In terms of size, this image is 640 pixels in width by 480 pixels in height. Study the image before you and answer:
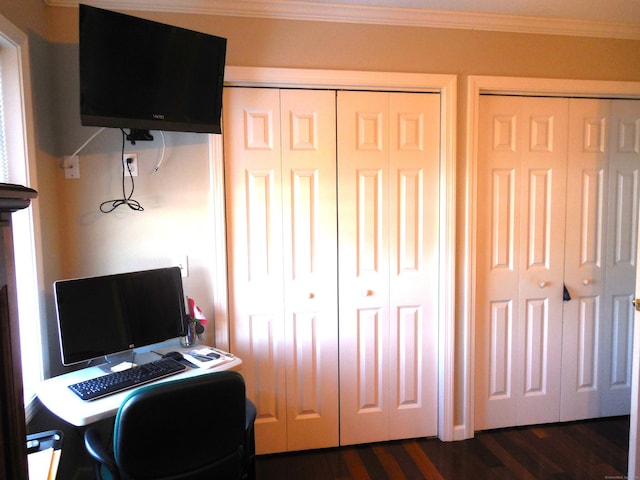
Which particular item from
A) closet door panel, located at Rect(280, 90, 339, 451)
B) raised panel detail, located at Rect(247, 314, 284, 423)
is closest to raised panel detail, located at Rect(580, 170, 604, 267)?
closet door panel, located at Rect(280, 90, 339, 451)

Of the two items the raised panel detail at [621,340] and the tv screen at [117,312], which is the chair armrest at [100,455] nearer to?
the tv screen at [117,312]

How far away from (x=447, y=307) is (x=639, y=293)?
2.93ft

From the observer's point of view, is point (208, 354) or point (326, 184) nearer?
point (208, 354)

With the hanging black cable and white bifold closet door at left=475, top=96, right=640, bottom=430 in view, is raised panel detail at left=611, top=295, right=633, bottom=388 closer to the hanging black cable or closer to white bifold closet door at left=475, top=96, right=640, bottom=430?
white bifold closet door at left=475, top=96, right=640, bottom=430

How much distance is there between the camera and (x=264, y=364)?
2.21 m

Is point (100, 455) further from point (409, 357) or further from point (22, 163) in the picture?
point (409, 357)

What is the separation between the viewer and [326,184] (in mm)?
2195

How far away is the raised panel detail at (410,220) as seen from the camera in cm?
227

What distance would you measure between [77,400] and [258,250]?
3.43 feet

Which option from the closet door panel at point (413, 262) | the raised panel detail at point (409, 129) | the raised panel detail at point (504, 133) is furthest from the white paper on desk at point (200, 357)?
the raised panel detail at point (504, 133)

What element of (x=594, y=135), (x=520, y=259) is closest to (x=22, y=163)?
(x=520, y=259)

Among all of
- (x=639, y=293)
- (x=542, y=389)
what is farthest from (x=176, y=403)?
(x=542, y=389)

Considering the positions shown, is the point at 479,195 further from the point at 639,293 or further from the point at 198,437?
the point at 198,437

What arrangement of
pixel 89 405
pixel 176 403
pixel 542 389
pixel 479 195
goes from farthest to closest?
pixel 542 389 → pixel 479 195 → pixel 89 405 → pixel 176 403
